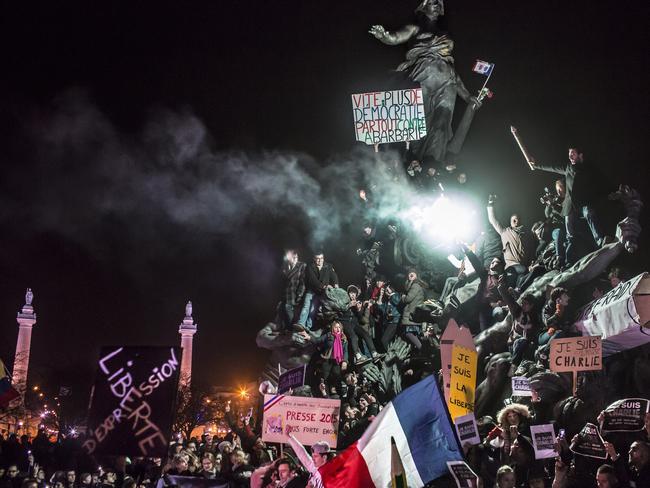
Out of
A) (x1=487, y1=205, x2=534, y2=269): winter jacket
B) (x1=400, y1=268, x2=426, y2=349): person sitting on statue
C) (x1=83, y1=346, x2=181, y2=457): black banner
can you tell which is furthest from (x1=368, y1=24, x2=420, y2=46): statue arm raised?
(x1=83, y1=346, x2=181, y2=457): black banner

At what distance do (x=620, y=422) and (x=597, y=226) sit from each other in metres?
9.23

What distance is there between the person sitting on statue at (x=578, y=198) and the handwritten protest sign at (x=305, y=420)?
24.4 feet

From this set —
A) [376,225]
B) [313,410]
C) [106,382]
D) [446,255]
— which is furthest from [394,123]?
[106,382]

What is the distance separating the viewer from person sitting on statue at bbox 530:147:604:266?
54.3ft

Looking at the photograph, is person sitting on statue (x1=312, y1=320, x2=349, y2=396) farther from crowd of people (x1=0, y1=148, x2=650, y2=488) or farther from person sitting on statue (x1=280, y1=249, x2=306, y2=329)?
person sitting on statue (x1=280, y1=249, x2=306, y2=329)

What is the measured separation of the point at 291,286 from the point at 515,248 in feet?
31.6

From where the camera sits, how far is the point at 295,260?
87.5ft

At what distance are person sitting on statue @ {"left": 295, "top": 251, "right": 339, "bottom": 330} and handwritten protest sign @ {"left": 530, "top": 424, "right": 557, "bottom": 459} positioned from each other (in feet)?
55.0

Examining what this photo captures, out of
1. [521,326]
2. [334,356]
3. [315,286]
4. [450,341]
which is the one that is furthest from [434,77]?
[450,341]

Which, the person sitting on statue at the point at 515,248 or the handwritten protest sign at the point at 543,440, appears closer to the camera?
the handwritten protest sign at the point at 543,440

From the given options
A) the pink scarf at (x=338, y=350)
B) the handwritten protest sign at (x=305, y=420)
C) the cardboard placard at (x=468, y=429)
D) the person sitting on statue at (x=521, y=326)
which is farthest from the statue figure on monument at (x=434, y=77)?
the cardboard placard at (x=468, y=429)

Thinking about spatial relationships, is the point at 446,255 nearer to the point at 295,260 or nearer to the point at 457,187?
the point at 457,187

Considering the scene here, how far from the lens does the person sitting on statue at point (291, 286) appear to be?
85.1 ft

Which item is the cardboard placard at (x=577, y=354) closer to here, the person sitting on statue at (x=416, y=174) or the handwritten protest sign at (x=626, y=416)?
the handwritten protest sign at (x=626, y=416)
